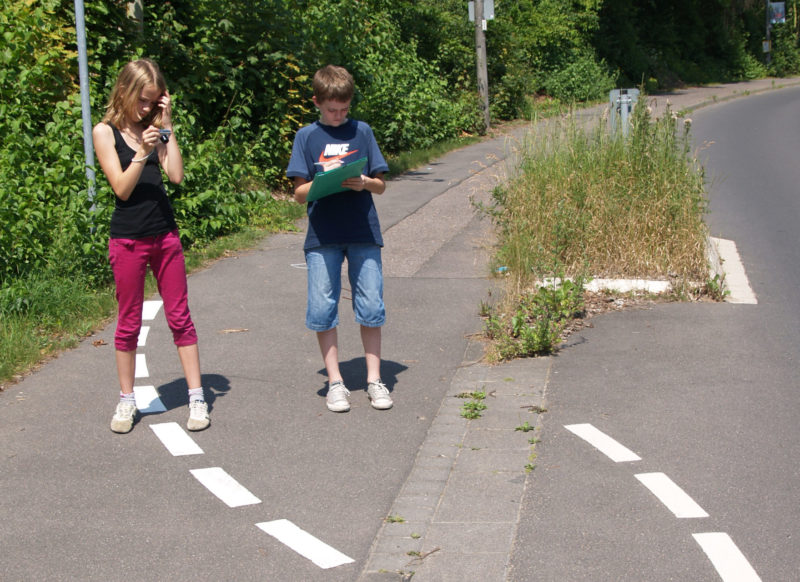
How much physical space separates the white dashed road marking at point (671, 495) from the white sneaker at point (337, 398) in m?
1.69

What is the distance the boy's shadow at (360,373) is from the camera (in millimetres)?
5766

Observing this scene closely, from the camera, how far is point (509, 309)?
23.0 ft

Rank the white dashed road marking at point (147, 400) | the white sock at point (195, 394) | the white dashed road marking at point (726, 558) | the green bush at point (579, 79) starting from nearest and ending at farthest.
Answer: the white dashed road marking at point (726, 558), the white sock at point (195, 394), the white dashed road marking at point (147, 400), the green bush at point (579, 79)

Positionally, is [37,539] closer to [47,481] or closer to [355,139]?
[47,481]

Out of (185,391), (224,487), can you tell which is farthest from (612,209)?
(224,487)

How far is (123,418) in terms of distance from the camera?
504 cm

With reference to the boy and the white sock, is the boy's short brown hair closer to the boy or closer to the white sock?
the boy

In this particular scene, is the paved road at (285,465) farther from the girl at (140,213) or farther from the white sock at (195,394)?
the girl at (140,213)

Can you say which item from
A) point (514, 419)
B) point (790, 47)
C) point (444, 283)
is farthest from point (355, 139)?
point (790, 47)

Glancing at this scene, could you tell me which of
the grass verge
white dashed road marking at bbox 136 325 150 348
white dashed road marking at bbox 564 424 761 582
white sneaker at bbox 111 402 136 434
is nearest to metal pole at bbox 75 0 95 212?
the grass verge

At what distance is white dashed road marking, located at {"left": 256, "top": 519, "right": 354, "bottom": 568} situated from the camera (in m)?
3.63

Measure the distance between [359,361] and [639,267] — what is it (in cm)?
290

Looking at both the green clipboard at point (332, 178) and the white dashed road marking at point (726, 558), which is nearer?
the white dashed road marking at point (726, 558)

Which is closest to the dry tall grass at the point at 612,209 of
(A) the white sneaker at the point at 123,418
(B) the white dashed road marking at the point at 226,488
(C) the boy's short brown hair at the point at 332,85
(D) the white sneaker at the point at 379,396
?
(D) the white sneaker at the point at 379,396
